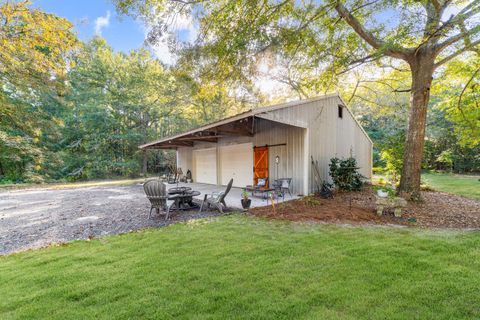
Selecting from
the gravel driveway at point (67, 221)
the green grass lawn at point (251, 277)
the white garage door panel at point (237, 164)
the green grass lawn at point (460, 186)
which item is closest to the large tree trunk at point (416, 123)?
the green grass lawn at point (251, 277)

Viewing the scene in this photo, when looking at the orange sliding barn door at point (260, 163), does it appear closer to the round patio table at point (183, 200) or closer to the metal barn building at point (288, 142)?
the metal barn building at point (288, 142)

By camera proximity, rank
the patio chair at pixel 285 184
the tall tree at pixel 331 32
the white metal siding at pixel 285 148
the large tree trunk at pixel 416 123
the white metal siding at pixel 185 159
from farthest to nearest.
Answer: the white metal siding at pixel 185 159 → the white metal siding at pixel 285 148 → the patio chair at pixel 285 184 → the large tree trunk at pixel 416 123 → the tall tree at pixel 331 32

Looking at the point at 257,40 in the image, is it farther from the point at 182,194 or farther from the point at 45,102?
the point at 45,102

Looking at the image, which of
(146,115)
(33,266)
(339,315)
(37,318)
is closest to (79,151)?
(146,115)

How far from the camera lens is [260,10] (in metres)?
→ 4.58

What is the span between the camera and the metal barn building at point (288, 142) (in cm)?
738

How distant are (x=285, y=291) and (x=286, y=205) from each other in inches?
160

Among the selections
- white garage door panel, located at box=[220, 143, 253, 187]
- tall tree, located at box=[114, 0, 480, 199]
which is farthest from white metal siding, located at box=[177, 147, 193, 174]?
tall tree, located at box=[114, 0, 480, 199]

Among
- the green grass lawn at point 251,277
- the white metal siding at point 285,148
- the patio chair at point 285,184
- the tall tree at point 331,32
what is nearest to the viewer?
the green grass lawn at point 251,277

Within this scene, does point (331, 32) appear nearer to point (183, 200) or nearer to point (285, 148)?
point (285, 148)

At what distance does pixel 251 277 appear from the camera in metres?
2.45

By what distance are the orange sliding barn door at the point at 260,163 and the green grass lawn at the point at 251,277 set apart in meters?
5.40

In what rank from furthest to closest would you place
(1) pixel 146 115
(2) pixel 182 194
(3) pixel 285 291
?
(1) pixel 146 115, (2) pixel 182 194, (3) pixel 285 291

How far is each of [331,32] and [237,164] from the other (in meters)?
6.36
